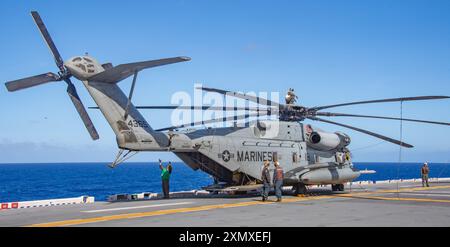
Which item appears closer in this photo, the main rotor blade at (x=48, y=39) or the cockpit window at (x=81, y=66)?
the main rotor blade at (x=48, y=39)

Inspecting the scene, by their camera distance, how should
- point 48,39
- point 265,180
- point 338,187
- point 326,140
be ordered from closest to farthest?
point 48,39
point 265,180
point 326,140
point 338,187

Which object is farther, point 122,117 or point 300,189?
point 300,189

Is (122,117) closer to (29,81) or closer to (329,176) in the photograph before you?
(29,81)

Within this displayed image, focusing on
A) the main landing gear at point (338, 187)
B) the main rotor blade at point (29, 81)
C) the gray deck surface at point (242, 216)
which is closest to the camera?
the gray deck surface at point (242, 216)

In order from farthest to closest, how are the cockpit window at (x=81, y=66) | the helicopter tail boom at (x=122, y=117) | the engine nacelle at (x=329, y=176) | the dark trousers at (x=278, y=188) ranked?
the engine nacelle at (x=329, y=176), the dark trousers at (x=278, y=188), the helicopter tail boom at (x=122, y=117), the cockpit window at (x=81, y=66)

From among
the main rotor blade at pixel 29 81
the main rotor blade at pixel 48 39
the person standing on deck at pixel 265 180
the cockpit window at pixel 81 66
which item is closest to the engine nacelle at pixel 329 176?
the person standing on deck at pixel 265 180

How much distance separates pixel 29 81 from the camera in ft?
51.2

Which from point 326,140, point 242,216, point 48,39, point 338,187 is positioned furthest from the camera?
point 338,187

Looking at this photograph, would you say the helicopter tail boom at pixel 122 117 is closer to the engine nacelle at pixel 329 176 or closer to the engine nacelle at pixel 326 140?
the engine nacelle at pixel 329 176

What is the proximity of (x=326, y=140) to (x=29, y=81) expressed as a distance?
1467 cm

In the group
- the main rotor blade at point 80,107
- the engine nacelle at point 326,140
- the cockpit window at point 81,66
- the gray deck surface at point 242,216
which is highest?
the cockpit window at point 81,66

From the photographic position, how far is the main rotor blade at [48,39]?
15.8 meters

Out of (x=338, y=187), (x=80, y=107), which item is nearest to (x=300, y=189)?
(x=338, y=187)
